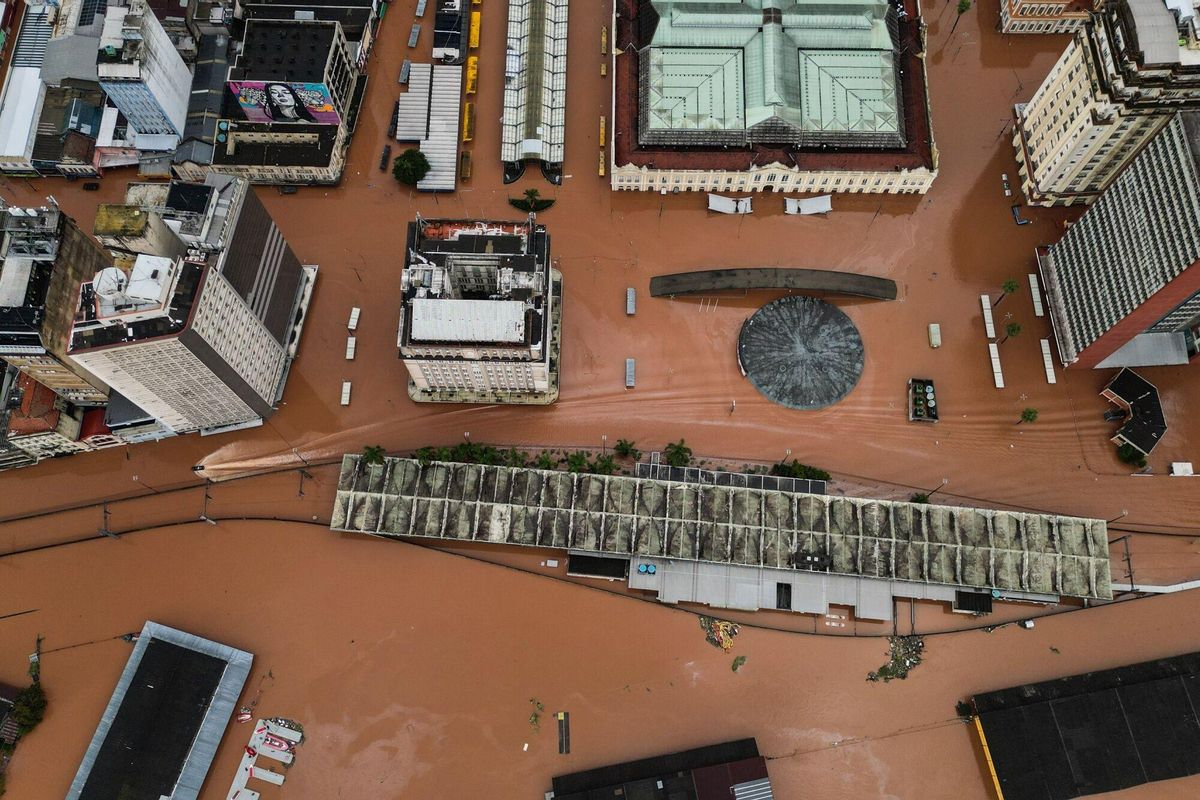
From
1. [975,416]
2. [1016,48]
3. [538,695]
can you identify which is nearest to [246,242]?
[538,695]

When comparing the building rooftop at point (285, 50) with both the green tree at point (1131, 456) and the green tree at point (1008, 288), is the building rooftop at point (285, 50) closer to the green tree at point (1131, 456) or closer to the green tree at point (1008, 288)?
the green tree at point (1008, 288)

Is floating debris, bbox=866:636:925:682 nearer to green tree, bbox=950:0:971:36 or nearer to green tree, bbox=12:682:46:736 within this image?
green tree, bbox=950:0:971:36

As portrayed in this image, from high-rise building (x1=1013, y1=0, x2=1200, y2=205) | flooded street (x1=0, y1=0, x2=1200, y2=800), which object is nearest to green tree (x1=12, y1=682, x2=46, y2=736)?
flooded street (x1=0, y1=0, x2=1200, y2=800)

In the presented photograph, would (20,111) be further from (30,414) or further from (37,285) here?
(30,414)

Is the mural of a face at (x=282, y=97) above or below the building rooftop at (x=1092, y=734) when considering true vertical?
above

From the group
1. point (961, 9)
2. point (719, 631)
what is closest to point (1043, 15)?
point (961, 9)

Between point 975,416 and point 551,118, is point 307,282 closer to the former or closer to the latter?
point 551,118

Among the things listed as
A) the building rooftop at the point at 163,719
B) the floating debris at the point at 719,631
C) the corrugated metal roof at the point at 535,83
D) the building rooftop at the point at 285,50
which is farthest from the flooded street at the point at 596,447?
the building rooftop at the point at 285,50
